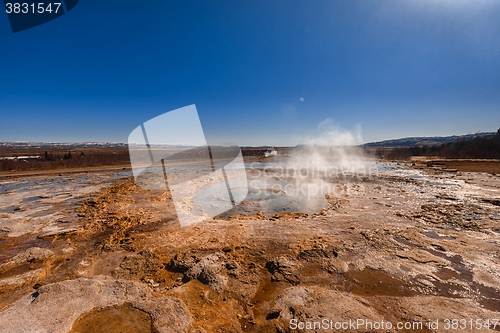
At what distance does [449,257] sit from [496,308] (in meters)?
1.74

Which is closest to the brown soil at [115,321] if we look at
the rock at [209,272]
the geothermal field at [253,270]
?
the geothermal field at [253,270]

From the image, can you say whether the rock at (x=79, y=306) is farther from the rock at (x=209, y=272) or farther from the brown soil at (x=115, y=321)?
the rock at (x=209, y=272)

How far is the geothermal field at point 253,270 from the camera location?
292 cm

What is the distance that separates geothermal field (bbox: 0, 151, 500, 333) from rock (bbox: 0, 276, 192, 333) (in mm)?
16

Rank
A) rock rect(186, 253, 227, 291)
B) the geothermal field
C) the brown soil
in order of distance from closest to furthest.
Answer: the brown soil
the geothermal field
rock rect(186, 253, 227, 291)

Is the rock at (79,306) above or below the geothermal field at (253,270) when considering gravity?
above

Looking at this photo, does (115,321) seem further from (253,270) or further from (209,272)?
(253,270)

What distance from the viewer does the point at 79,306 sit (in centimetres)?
302

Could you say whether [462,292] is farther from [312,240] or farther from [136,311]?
[136,311]

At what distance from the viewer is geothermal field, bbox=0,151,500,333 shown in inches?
115

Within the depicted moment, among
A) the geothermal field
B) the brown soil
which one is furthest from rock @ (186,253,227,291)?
the brown soil

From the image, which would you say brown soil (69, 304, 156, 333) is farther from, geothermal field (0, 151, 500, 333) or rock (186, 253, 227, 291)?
rock (186, 253, 227, 291)

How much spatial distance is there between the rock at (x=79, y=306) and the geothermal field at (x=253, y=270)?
2cm

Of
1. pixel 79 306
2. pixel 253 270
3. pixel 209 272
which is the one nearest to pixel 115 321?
pixel 79 306
